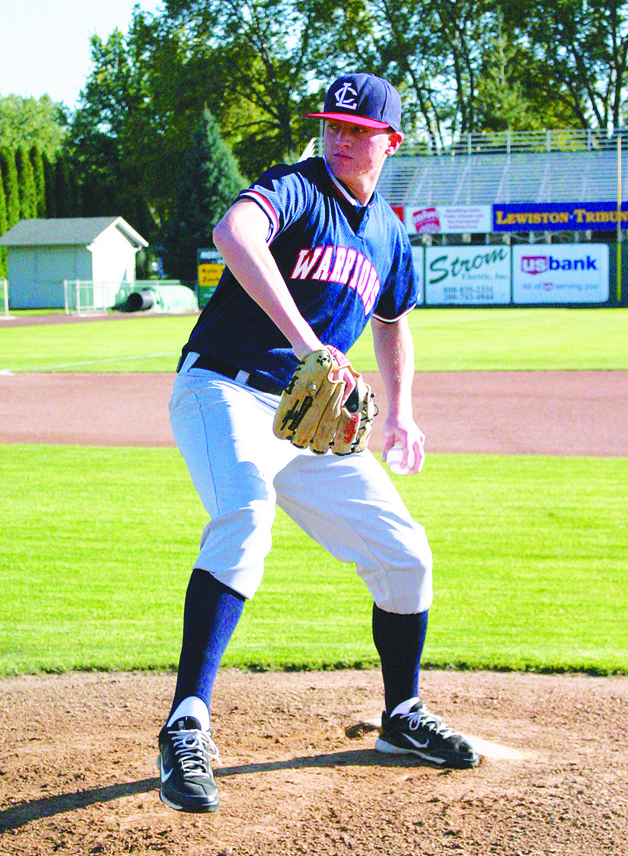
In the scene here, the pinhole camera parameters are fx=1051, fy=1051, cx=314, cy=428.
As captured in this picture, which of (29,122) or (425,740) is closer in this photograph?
(425,740)

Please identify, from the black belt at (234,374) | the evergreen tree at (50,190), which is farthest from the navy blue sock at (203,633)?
the evergreen tree at (50,190)

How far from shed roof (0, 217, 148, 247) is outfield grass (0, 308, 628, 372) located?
58.9ft

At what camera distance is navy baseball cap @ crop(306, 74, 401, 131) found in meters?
3.14

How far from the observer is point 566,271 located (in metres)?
39.1

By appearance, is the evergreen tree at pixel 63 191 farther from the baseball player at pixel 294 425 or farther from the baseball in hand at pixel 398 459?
the baseball player at pixel 294 425

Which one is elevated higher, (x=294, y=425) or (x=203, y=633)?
(x=294, y=425)

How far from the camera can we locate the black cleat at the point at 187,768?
2.76 m

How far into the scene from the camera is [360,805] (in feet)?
9.41

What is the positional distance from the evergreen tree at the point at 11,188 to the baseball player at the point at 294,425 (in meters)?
55.7

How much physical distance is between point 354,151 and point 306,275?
419 mm

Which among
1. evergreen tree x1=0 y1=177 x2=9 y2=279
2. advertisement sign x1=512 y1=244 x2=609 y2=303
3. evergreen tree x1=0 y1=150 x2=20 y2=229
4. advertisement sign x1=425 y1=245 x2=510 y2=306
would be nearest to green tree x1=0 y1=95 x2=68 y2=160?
evergreen tree x1=0 y1=150 x2=20 y2=229

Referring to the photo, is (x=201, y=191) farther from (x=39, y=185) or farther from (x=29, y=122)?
(x=29, y=122)

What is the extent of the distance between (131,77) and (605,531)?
70.1 meters

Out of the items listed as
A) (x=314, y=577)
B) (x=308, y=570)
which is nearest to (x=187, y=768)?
(x=314, y=577)
